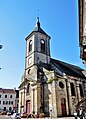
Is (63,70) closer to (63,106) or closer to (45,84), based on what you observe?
(45,84)

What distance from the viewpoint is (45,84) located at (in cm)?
3025

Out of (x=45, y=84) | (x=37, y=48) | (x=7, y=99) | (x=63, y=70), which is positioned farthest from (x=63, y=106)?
(x=7, y=99)

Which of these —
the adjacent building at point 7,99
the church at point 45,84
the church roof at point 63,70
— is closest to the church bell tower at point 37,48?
the church at point 45,84

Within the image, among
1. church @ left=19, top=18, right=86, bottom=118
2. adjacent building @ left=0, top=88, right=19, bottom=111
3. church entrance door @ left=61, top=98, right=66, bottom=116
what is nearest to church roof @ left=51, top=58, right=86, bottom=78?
church @ left=19, top=18, right=86, bottom=118

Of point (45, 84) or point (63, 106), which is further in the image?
point (45, 84)

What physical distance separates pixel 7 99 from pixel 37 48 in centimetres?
3292

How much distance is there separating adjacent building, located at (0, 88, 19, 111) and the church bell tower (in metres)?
29.1

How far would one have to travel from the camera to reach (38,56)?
3319cm

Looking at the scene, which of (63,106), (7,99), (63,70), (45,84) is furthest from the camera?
(7,99)

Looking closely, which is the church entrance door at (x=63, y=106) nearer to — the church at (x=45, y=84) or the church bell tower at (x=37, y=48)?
the church at (x=45, y=84)

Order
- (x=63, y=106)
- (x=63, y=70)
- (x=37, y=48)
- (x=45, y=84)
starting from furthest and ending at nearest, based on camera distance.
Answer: (x=37, y=48), (x=63, y=70), (x=45, y=84), (x=63, y=106)

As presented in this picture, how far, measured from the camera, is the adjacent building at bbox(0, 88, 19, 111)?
2302 inches

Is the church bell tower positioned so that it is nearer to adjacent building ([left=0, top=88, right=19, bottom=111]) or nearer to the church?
the church

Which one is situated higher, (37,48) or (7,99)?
(37,48)
